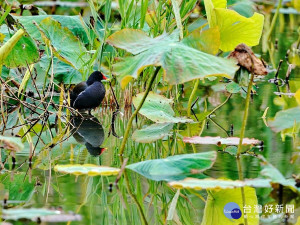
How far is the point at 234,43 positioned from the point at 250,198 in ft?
5.37

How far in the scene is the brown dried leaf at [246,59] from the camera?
3.39 meters

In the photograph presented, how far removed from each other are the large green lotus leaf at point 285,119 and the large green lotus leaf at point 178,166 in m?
0.35

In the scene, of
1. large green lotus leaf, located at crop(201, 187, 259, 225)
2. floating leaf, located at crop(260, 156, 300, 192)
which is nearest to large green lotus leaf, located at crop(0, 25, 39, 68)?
large green lotus leaf, located at crop(201, 187, 259, 225)

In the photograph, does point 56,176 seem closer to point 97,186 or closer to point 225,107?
point 97,186

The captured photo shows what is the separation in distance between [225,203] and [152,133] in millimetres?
1461

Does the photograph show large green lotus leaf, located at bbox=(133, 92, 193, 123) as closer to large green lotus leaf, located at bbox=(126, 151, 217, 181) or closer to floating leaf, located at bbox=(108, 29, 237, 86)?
floating leaf, located at bbox=(108, 29, 237, 86)

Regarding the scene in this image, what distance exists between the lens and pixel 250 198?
119 inches

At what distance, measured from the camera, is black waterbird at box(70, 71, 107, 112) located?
5.30 meters

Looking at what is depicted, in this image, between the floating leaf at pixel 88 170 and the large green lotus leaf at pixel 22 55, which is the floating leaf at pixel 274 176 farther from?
the large green lotus leaf at pixel 22 55

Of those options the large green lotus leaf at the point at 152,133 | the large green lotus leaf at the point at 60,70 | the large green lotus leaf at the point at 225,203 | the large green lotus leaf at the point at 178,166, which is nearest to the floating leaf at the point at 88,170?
the large green lotus leaf at the point at 178,166

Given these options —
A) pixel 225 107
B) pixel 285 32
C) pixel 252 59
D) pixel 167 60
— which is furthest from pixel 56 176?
pixel 285 32

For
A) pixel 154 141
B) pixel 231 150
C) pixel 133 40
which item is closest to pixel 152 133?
pixel 154 141

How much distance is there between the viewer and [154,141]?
4219mm

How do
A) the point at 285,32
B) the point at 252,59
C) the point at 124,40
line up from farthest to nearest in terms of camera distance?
1. the point at 285,32
2. the point at 124,40
3. the point at 252,59
